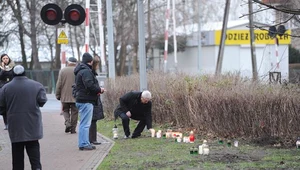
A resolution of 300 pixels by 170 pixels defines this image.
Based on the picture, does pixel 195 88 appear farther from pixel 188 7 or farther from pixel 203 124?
pixel 188 7

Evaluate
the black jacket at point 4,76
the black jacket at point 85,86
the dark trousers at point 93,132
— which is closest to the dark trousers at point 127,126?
the dark trousers at point 93,132

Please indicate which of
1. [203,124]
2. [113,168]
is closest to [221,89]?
[203,124]

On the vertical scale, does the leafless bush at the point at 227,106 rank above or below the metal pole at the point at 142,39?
below

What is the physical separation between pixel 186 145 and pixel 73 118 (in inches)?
139

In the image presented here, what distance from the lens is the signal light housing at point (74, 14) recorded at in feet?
49.6

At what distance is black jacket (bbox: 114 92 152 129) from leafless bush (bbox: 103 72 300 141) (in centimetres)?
102

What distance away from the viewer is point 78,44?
51.3 meters

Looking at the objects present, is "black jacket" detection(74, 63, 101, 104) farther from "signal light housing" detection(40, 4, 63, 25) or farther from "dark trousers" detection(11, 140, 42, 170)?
"signal light housing" detection(40, 4, 63, 25)

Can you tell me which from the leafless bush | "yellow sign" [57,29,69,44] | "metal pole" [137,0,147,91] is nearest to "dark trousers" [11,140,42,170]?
the leafless bush

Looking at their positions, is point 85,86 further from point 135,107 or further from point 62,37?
point 62,37

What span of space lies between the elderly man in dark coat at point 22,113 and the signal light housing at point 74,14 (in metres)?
6.20

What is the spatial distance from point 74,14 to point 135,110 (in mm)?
3118

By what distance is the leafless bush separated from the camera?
1179 centimetres

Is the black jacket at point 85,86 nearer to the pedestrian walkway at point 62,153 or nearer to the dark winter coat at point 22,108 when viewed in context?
the pedestrian walkway at point 62,153
